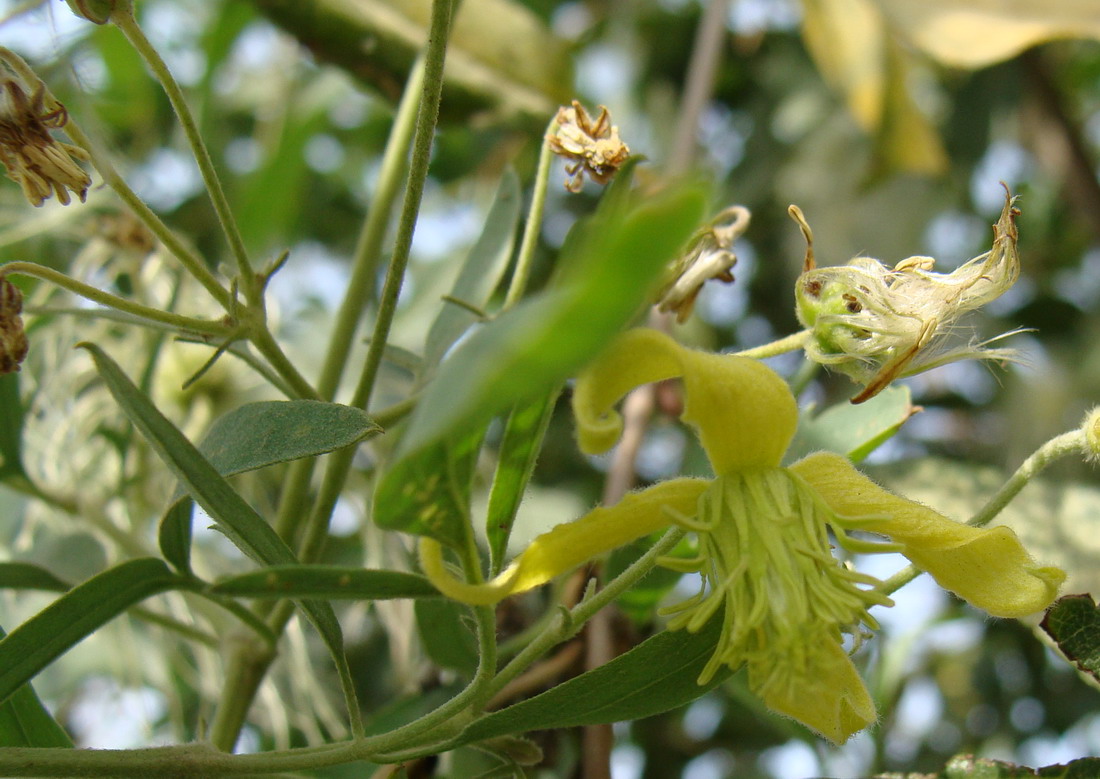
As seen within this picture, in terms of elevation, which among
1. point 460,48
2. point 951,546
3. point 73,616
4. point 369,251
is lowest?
point 951,546

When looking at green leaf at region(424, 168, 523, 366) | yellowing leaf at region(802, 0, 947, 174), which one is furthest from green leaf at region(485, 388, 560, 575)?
yellowing leaf at region(802, 0, 947, 174)

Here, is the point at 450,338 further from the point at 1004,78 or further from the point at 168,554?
the point at 1004,78

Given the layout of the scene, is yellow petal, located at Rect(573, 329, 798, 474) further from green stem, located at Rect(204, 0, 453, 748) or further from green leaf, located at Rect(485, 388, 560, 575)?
green stem, located at Rect(204, 0, 453, 748)

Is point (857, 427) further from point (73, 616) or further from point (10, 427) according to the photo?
point (10, 427)

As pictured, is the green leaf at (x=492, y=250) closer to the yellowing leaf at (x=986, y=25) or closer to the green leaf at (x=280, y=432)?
the green leaf at (x=280, y=432)

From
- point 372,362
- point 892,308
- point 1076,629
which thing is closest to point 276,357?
point 372,362

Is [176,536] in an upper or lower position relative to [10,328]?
lower

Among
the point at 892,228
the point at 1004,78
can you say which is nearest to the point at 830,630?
the point at 892,228

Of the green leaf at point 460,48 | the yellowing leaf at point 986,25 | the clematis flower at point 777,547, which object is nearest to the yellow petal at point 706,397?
the clematis flower at point 777,547
